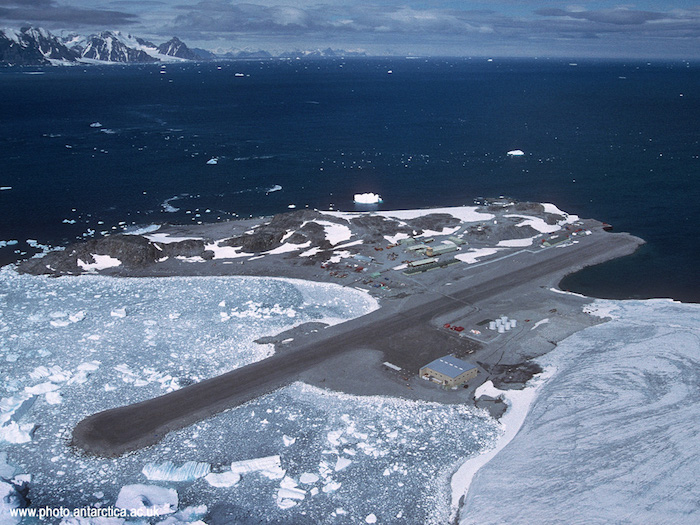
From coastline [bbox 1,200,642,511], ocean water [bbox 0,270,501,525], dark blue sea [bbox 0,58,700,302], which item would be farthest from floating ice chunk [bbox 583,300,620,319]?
ocean water [bbox 0,270,501,525]

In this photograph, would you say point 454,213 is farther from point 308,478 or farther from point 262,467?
point 262,467

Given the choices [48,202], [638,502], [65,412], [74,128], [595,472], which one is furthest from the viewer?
[74,128]

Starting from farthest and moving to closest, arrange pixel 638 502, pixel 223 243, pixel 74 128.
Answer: pixel 74 128 < pixel 223 243 < pixel 638 502

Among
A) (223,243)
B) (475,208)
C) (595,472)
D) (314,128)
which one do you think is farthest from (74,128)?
(595,472)

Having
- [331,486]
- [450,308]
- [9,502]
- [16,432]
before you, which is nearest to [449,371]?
[450,308]

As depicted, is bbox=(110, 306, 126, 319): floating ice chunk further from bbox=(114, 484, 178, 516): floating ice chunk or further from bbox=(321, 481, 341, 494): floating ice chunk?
bbox=(321, 481, 341, 494): floating ice chunk

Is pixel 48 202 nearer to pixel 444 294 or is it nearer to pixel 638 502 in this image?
pixel 444 294
